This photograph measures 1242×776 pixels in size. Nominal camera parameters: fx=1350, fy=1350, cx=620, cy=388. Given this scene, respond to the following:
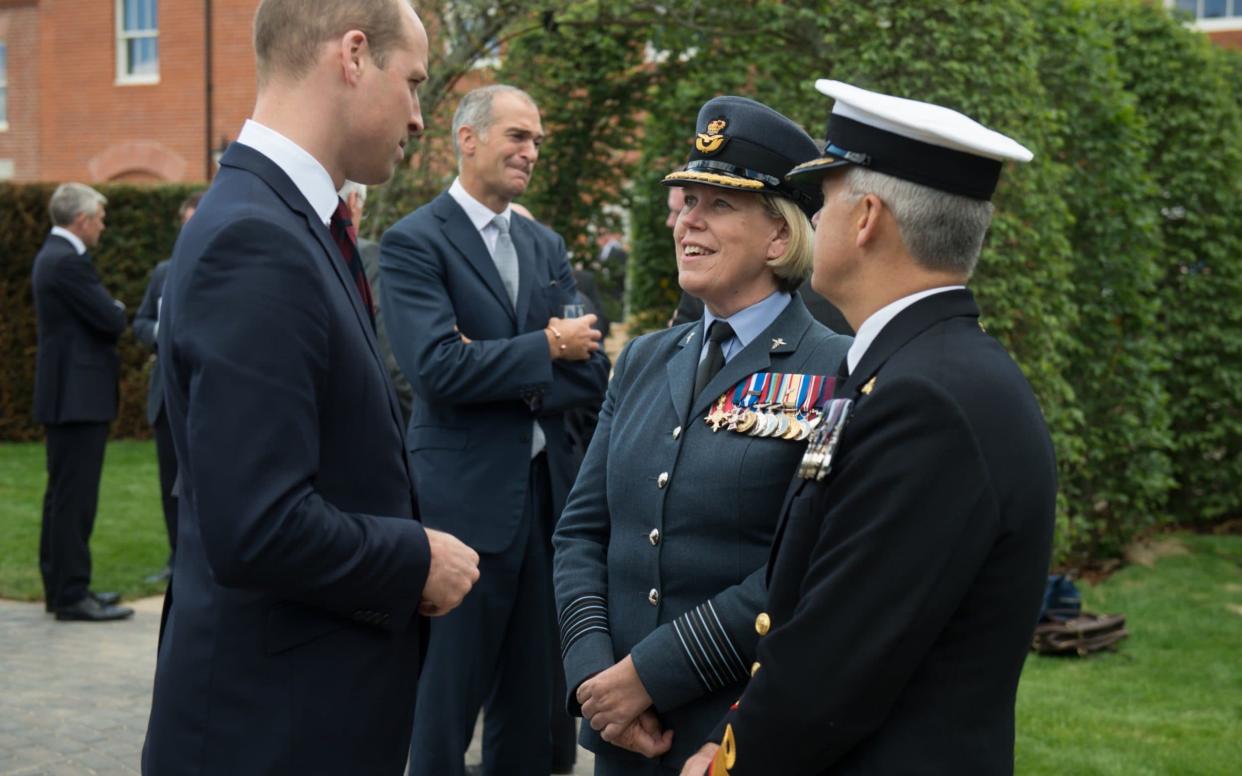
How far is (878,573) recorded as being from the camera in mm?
1894

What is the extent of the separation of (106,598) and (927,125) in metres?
6.91

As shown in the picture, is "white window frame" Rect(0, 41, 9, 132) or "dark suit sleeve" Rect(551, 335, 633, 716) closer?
"dark suit sleeve" Rect(551, 335, 633, 716)

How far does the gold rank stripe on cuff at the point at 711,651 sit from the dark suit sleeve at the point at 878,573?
678 millimetres

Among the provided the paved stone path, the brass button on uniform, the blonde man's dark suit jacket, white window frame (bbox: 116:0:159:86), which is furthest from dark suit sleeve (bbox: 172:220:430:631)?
white window frame (bbox: 116:0:159:86)

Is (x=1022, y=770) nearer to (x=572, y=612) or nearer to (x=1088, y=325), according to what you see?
(x=572, y=612)

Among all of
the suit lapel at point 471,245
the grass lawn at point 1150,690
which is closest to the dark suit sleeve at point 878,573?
the suit lapel at point 471,245

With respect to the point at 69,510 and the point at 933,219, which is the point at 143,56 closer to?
the point at 69,510

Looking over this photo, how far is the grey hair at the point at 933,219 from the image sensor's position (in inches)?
80.9

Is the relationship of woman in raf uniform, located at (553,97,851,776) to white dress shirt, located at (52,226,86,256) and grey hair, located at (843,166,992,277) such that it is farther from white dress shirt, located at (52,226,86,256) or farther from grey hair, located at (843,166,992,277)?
white dress shirt, located at (52,226,86,256)

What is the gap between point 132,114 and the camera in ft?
89.1

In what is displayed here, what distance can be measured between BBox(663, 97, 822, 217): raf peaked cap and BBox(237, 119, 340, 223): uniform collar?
92 cm

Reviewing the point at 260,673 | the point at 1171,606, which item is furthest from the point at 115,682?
the point at 1171,606

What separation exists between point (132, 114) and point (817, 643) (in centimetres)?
2780

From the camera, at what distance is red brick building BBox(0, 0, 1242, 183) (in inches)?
1031
